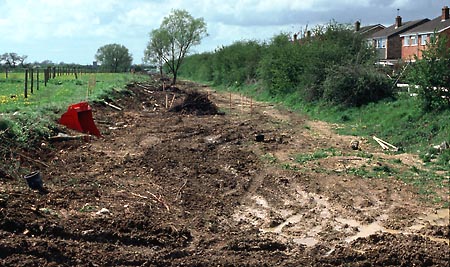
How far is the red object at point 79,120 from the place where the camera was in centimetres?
1727

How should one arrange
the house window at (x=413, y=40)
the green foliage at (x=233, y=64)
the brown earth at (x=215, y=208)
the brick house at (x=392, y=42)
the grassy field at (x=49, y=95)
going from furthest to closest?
the brick house at (x=392, y=42), the house window at (x=413, y=40), the green foliage at (x=233, y=64), the grassy field at (x=49, y=95), the brown earth at (x=215, y=208)

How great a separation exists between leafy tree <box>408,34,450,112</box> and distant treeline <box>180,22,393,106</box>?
5458mm

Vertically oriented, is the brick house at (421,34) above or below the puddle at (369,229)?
above

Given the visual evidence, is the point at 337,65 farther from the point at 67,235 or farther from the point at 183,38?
the point at 183,38

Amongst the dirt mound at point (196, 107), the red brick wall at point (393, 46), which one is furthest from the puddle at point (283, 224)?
the red brick wall at point (393, 46)

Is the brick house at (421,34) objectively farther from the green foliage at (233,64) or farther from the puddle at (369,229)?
the puddle at (369,229)

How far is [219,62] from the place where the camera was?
6112 cm

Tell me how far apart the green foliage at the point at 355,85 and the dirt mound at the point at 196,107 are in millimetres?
5750

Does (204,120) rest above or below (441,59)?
below

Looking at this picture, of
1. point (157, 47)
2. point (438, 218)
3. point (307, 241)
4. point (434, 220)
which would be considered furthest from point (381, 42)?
point (307, 241)

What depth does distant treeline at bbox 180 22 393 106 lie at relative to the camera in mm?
24609

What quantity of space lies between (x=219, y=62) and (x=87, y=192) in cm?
5196

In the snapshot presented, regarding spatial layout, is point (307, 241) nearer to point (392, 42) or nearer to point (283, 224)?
point (283, 224)

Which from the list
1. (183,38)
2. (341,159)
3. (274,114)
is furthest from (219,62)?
(341,159)
